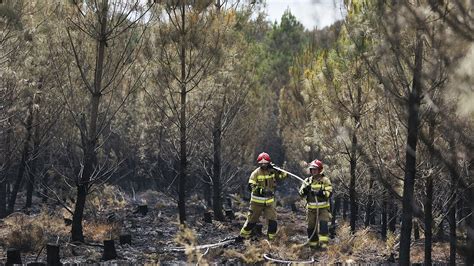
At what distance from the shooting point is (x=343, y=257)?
39.3 ft

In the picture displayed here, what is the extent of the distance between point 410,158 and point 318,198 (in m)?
2.85

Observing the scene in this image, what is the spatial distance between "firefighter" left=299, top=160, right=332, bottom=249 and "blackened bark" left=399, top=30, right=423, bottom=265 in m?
2.36

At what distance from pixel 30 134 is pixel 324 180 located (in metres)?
11.2

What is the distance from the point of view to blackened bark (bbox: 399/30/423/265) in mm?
8281

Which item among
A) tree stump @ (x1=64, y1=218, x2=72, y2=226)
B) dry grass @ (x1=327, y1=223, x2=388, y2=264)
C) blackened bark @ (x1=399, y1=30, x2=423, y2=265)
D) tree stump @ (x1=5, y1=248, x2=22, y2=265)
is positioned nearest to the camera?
blackened bark @ (x1=399, y1=30, x2=423, y2=265)

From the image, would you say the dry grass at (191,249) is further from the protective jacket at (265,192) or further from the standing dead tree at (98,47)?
the standing dead tree at (98,47)

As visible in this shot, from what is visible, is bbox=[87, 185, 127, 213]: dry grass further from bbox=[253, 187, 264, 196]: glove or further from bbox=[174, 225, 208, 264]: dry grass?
bbox=[174, 225, 208, 264]: dry grass

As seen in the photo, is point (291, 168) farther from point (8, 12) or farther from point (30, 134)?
point (8, 12)

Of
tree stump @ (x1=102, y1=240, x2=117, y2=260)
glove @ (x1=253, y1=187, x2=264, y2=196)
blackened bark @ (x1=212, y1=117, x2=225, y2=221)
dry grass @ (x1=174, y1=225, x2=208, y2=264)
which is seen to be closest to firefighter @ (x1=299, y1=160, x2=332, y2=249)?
glove @ (x1=253, y1=187, x2=264, y2=196)

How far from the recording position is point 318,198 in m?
11.7

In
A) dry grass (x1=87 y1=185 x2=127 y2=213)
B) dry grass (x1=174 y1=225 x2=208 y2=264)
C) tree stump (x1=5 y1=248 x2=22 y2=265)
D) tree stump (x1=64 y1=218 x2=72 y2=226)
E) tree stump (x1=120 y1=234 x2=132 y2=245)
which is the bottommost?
tree stump (x1=5 y1=248 x2=22 y2=265)

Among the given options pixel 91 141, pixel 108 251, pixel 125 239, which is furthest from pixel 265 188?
pixel 91 141

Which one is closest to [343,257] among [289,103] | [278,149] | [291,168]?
[289,103]

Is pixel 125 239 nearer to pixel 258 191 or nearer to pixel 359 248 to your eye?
pixel 258 191
